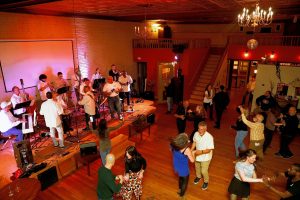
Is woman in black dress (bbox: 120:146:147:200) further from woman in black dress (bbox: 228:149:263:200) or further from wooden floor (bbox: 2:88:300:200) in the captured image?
woman in black dress (bbox: 228:149:263:200)

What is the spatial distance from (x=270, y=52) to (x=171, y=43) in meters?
5.00

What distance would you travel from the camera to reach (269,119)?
5770 mm

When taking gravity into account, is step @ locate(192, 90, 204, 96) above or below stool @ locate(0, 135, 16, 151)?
above

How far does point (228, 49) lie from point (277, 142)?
7061 mm

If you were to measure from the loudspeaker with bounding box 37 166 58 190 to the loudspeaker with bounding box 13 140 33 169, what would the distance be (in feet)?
1.46

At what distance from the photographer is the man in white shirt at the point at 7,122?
5.66 m

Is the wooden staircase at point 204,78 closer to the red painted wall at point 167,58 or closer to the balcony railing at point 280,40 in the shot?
the red painted wall at point 167,58

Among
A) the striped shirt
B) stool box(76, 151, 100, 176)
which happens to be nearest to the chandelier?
the striped shirt

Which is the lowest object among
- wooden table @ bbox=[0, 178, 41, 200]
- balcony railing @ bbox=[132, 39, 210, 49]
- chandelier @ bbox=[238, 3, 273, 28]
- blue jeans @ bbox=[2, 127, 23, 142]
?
wooden table @ bbox=[0, 178, 41, 200]

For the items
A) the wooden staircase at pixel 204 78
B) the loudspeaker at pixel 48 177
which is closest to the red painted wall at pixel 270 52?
the wooden staircase at pixel 204 78

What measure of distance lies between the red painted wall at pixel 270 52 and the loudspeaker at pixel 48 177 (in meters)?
10.9

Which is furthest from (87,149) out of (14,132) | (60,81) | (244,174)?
(60,81)

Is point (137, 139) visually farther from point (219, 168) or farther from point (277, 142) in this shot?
point (277, 142)

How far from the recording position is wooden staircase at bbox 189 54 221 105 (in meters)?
11.2
